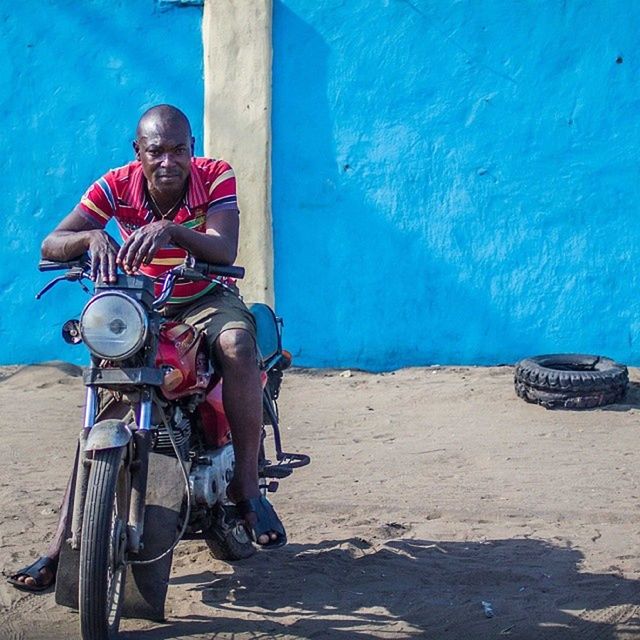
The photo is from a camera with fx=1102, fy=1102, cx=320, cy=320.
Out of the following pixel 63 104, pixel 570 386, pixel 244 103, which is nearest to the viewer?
pixel 570 386

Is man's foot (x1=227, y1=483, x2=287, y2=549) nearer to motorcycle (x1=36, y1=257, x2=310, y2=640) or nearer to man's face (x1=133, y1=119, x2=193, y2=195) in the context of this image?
motorcycle (x1=36, y1=257, x2=310, y2=640)

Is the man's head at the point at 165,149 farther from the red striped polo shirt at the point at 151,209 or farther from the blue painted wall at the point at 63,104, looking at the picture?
the blue painted wall at the point at 63,104

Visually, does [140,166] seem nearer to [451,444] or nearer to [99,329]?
[99,329]

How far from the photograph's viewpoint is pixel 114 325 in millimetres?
3346

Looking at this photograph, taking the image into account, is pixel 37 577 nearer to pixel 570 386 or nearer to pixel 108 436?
pixel 108 436

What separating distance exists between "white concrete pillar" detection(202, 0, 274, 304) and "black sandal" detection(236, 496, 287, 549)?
4010 millimetres

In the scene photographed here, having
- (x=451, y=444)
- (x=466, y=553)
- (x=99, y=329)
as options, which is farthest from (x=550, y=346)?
(x=99, y=329)

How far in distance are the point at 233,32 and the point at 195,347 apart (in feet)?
15.0

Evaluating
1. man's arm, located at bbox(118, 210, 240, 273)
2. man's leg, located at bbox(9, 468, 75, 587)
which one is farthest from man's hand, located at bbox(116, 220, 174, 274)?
man's leg, located at bbox(9, 468, 75, 587)

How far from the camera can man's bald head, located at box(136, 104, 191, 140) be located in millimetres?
3959

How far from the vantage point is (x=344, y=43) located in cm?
782

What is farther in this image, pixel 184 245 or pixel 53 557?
pixel 53 557

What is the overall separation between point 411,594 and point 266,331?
3.76ft

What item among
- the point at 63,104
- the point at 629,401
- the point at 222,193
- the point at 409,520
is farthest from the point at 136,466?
the point at 63,104
